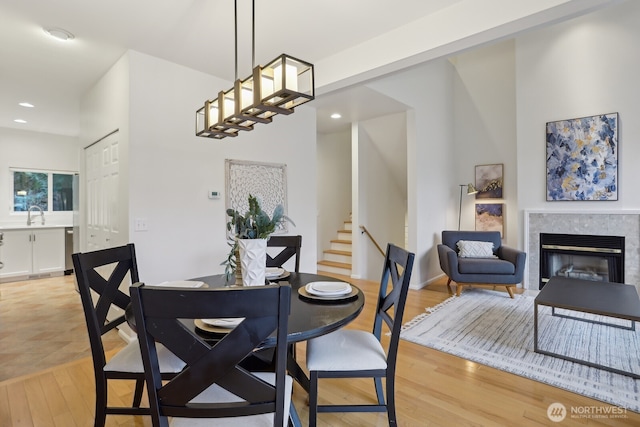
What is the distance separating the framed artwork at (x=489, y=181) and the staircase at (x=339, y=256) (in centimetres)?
242

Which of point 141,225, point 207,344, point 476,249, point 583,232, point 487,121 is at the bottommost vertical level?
point 476,249

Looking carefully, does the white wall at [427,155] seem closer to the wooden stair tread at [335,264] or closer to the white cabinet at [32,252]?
the wooden stair tread at [335,264]

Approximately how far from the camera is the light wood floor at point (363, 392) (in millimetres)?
1811

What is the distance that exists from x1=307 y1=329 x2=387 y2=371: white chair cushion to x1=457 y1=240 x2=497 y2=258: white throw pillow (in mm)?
3332

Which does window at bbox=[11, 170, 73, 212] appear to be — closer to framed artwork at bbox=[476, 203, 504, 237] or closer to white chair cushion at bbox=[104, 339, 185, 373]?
white chair cushion at bbox=[104, 339, 185, 373]

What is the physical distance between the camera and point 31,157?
18.5ft

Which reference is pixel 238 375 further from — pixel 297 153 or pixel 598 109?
pixel 598 109

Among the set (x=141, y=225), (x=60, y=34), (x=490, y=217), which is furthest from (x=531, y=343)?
(x=60, y=34)

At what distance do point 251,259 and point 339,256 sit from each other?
4.44 m

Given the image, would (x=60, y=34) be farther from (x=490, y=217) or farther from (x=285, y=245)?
(x=490, y=217)

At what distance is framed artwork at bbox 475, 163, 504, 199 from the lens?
540cm

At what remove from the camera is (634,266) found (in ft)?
13.0

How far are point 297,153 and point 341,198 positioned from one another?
2596mm

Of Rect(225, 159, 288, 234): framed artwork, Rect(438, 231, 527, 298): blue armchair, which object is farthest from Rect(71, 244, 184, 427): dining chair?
Rect(438, 231, 527, 298): blue armchair
